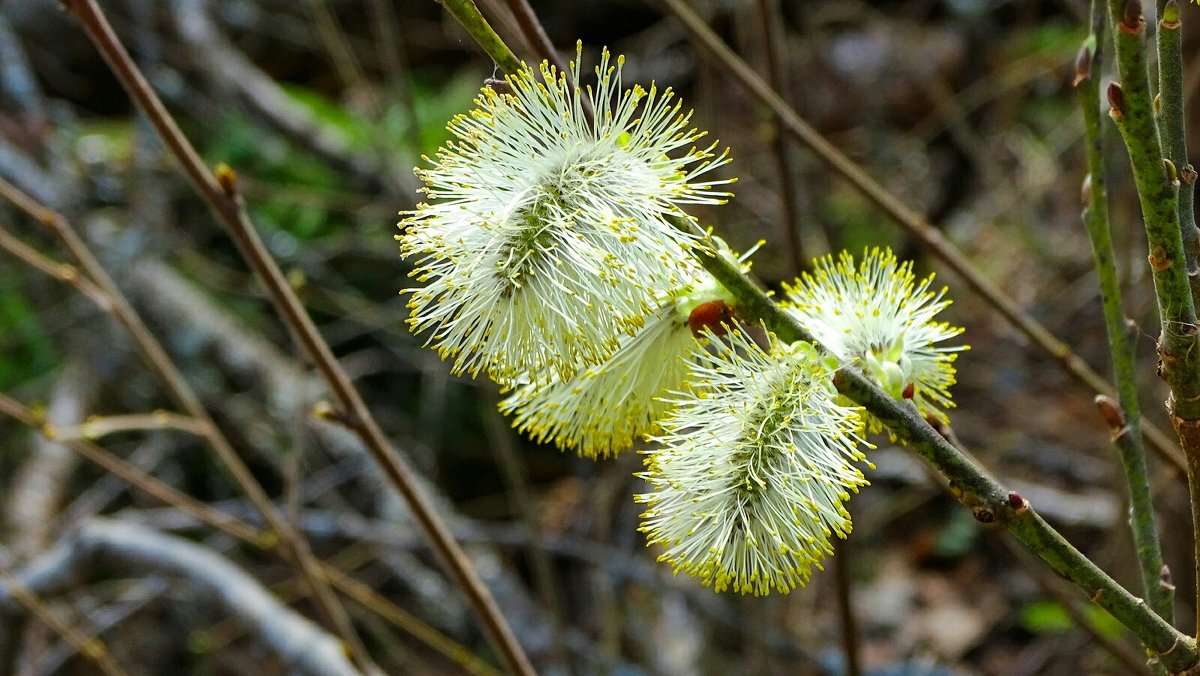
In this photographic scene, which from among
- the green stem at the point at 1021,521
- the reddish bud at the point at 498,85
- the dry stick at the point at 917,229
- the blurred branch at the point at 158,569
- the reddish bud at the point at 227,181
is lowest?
the blurred branch at the point at 158,569

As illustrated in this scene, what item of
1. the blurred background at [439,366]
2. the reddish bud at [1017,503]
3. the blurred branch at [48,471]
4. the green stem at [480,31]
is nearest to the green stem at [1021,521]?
the reddish bud at [1017,503]

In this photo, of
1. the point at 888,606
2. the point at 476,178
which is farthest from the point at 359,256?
the point at 476,178

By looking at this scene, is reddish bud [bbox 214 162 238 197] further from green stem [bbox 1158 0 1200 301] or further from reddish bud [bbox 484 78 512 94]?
green stem [bbox 1158 0 1200 301]

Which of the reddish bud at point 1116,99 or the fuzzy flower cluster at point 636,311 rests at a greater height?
the reddish bud at point 1116,99

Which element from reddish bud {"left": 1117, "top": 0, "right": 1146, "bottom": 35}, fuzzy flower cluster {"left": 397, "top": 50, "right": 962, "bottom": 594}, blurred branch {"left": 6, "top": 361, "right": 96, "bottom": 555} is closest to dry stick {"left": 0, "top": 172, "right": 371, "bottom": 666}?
fuzzy flower cluster {"left": 397, "top": 50, "right": 962, "bottom": 594}

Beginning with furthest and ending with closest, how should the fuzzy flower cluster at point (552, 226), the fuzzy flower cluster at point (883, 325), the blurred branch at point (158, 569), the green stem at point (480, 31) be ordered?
the blurred branch at point (158, 569) → the fuzzy flower cluster at point (883, 325) → the fuzzy flower cluster at point (552, 226) → the green stem at point (480, 31)

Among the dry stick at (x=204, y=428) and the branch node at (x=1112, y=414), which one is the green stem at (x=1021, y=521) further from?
the dry stick at (x=204, y=428)

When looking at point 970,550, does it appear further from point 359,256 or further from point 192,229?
point 192,229
